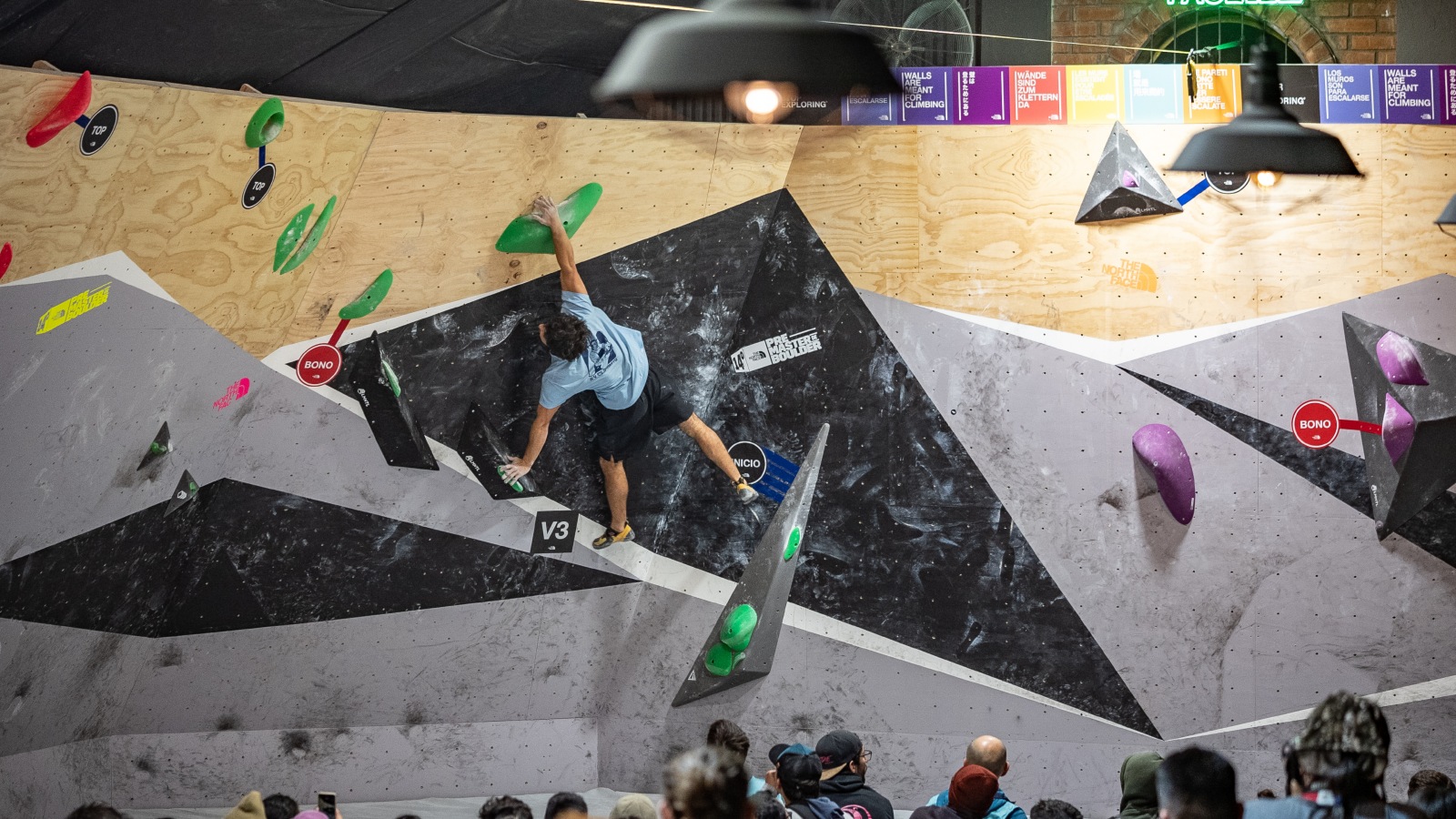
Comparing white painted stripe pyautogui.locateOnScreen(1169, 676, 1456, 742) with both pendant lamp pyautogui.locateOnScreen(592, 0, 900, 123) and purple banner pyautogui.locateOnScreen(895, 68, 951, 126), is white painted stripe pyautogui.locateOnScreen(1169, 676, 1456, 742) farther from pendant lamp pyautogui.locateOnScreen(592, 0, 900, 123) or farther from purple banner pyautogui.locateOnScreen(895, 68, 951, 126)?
pendant lamp pyautogui.locateOnScreen(592, 0, 900, 123)

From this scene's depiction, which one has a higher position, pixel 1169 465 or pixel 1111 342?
pixel 1111 342

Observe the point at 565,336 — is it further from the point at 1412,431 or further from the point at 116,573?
the point at 1412,431

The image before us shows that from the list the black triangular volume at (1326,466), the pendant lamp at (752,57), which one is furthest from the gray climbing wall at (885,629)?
the pendant lamp at (752,57)

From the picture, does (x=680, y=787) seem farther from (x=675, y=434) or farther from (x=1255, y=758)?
(x=1255, y=758)

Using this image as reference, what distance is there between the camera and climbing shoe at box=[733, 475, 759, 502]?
543cm

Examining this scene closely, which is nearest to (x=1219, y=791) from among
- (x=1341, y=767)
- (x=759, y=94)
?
(x=1341, y=767)

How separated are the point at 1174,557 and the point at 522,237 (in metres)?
3.25

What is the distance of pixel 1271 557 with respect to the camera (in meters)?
5.27

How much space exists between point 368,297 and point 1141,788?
365 centimetres

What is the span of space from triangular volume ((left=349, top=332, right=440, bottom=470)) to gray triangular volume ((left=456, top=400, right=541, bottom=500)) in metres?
0.16

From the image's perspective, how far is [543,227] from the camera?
5129 mm

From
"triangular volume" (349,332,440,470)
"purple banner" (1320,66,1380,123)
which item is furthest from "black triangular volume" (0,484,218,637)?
"purple banner" (1320,66,1380,123)

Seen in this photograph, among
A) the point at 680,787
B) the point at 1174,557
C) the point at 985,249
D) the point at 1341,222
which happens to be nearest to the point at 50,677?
the point at 680,787

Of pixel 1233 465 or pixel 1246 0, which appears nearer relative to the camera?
pixel 1233 465
